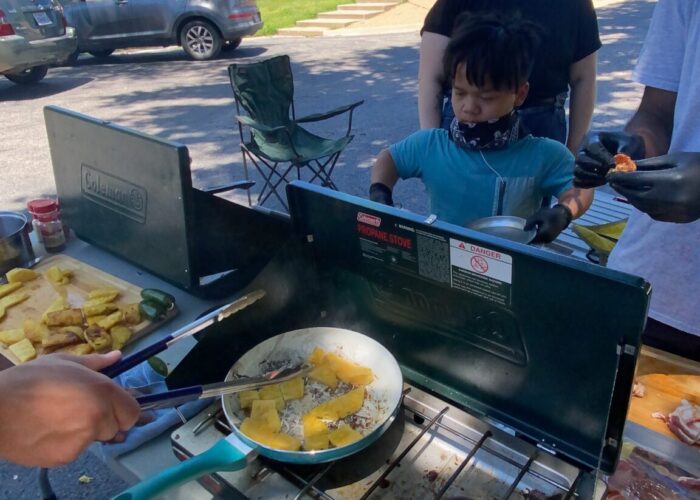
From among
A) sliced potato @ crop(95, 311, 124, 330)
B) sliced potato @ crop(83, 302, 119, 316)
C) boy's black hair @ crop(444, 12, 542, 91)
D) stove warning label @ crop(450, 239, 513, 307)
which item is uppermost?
boy's black hair @ crop(444, 12, 542, 91)

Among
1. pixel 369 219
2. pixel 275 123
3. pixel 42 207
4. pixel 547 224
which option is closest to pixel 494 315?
pixel 369 219

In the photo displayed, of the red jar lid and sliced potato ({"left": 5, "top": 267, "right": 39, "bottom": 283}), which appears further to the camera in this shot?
the red jar lid

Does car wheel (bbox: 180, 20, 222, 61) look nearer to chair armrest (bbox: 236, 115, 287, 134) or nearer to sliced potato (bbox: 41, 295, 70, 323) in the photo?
chair armrest (bbox: 236, 115, 287, 134)

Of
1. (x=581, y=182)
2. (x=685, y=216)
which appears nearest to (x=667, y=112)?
(x=581, y=182)

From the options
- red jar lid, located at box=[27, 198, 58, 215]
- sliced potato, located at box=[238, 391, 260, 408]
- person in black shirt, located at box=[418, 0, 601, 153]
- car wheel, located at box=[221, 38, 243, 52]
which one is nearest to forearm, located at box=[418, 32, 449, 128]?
person in black shirt, located at box=[418, 0, 601, 153]

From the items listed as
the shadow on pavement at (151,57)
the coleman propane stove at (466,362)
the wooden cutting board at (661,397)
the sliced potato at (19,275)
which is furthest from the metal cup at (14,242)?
the shadow on pavement at (151,57)

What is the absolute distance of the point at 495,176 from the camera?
6.88ft

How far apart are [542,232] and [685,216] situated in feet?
1.25

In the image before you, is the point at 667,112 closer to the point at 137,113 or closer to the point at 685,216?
the point at 685,216

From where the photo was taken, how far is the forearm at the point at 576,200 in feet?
6.43

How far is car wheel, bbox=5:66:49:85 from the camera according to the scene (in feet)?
29.2

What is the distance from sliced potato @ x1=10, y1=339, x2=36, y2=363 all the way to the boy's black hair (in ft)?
5.10

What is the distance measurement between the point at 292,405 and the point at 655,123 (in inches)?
51.4

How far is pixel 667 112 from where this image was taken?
171cm
